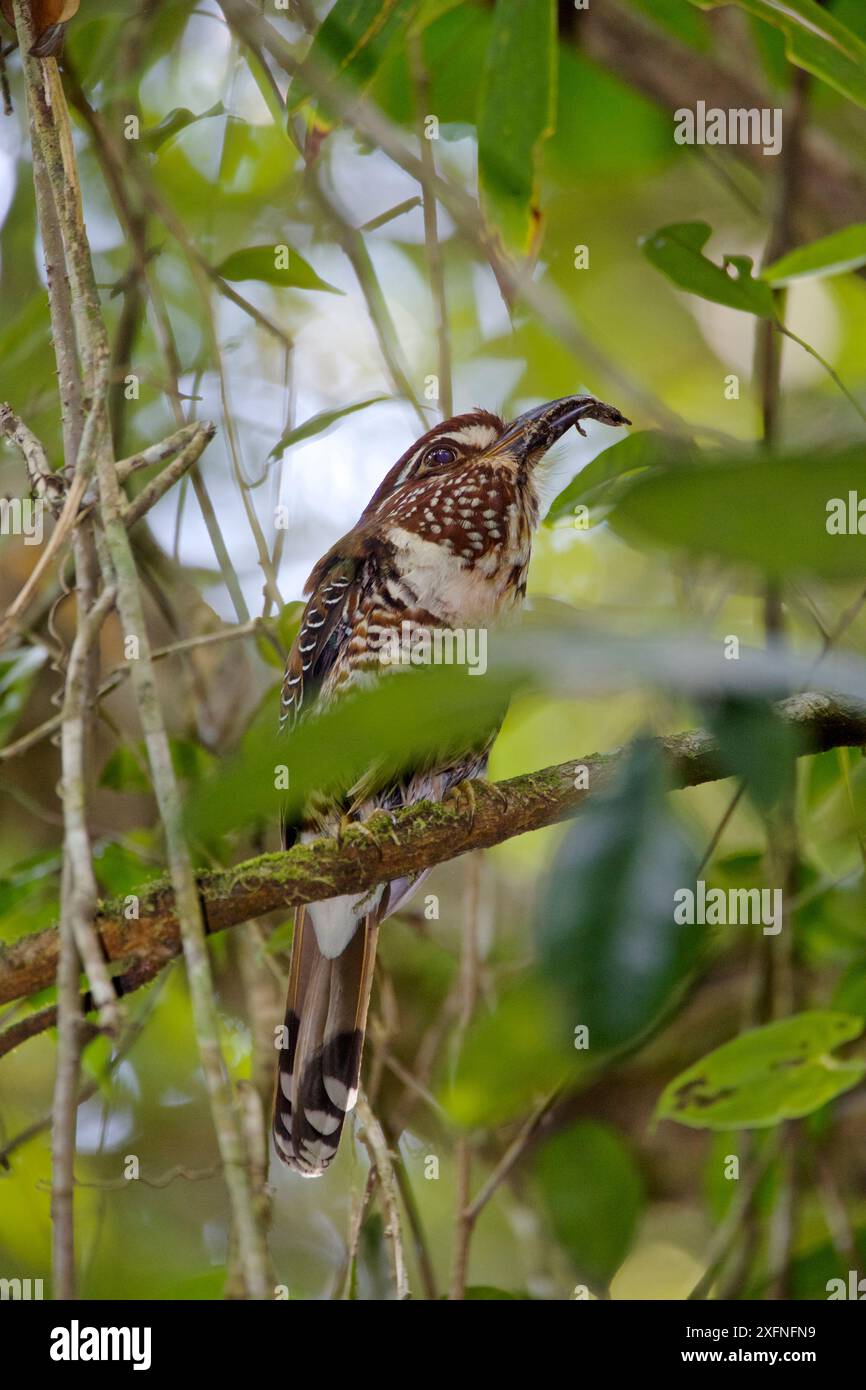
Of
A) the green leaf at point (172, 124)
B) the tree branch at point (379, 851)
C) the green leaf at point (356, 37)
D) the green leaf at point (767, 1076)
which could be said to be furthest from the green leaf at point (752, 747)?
the green leaf at point (172, 124)

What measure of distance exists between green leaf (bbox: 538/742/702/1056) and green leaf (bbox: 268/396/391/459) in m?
0.99

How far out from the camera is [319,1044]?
151cm

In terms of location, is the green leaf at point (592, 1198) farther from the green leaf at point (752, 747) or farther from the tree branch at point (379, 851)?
the green leaf at point (752, 747)

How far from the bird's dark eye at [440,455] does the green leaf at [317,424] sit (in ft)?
0.28

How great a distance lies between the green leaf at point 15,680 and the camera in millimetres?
1591

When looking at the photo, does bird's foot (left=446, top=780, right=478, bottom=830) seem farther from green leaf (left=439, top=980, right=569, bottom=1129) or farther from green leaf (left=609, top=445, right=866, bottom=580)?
green leaf (left=609, top=445, right=866, bottom=580)

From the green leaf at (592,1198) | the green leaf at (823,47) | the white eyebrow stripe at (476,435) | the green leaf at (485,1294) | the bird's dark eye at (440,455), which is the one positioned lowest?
the green leaf at (485,1294)

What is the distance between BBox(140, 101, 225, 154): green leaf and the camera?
160 cm

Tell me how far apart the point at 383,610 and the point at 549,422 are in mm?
315

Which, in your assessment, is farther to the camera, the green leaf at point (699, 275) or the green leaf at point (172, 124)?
the green leaf at point (172, 124)

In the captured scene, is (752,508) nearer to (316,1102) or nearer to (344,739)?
(344,739)

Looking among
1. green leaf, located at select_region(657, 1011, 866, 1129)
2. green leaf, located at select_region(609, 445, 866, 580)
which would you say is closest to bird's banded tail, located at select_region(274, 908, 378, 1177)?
green leaf, located at select_region(657, 1011, 866, 1129)
